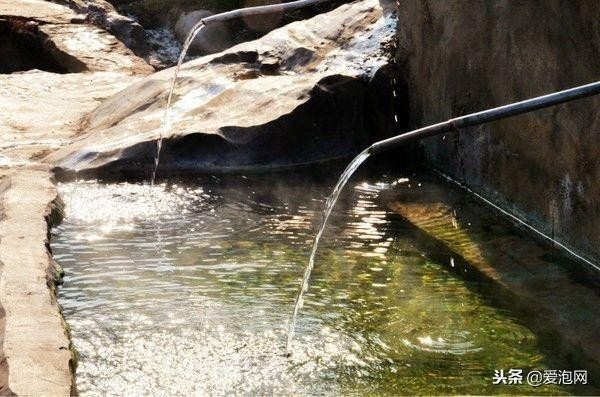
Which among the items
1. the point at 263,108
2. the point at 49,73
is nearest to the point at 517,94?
the point at 263,108

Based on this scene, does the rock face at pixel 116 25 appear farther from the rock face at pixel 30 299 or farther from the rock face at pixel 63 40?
the rock face at pixel 30 299

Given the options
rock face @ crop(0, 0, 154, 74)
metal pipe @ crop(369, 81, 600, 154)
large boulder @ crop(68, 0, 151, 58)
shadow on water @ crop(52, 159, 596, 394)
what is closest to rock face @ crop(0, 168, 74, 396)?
shadow on water @ crop(52, 159, 596, 394)

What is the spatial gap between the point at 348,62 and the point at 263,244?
254 cm

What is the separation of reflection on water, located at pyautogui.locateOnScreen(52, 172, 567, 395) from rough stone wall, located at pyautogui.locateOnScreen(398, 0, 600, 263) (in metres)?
0.71

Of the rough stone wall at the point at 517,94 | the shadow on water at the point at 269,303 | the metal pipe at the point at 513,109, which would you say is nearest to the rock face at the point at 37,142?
the shadow on water at the point at 269,303

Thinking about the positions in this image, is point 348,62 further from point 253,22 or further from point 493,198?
point 253,22

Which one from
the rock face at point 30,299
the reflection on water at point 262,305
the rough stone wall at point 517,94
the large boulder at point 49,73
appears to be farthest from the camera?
the large boulder at point 49,73

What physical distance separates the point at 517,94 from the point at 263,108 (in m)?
2.07

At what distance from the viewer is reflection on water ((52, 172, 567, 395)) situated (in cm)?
386

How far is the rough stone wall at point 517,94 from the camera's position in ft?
16.9

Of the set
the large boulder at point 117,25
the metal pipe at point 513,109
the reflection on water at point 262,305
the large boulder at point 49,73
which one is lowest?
the reflection on water at point 262,305

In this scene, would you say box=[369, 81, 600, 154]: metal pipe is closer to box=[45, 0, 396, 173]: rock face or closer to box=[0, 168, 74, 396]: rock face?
box=[0, 168, 74, 396]: rock face

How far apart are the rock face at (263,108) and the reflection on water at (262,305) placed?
70cm

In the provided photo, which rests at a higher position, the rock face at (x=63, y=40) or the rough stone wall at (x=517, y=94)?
the rock face at (x=63, y=40)
